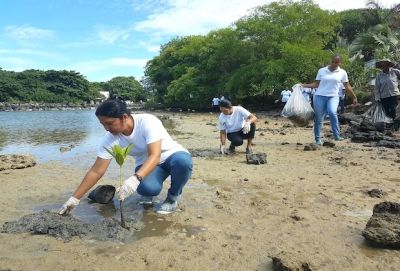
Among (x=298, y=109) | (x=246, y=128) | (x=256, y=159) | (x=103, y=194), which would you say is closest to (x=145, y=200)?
(x=103, y=194)

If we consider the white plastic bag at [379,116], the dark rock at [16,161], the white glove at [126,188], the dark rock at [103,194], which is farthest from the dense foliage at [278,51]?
the white glove at [126,188]

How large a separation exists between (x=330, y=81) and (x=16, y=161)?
559 cm

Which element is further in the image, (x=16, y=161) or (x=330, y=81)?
(x=330, y=81)

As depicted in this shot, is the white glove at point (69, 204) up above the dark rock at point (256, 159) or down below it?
above

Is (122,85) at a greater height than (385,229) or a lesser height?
greater

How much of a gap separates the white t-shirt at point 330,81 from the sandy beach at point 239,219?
62.2 inches

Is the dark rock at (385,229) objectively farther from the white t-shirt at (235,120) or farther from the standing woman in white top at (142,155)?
the white t-shirt at (235,120)

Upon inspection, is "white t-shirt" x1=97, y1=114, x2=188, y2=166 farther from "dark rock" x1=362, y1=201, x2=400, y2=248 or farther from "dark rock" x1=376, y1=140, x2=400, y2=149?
"dark rock" x1=376, y1=140, x2=400, y2=149

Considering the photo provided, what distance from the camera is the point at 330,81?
6.35 meters

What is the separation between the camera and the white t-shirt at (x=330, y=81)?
6348 mm

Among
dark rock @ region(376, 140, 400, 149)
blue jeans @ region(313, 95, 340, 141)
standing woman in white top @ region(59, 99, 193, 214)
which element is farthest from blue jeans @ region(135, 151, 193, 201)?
dark rock @ region(376, 140, 400, 149)

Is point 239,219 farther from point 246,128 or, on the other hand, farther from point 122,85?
point 122,85

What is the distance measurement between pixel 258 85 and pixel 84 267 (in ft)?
73.1

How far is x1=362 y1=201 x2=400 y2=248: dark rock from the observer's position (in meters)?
2.21
